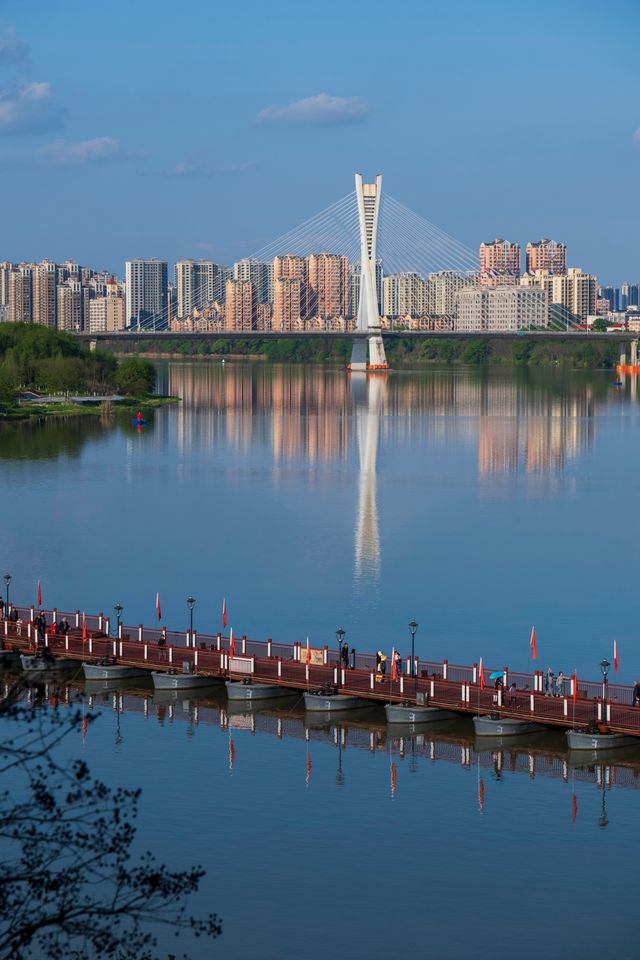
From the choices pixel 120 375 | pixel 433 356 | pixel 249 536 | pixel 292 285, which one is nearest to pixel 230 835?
pixel 249 536

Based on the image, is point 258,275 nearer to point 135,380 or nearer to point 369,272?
point 369,272

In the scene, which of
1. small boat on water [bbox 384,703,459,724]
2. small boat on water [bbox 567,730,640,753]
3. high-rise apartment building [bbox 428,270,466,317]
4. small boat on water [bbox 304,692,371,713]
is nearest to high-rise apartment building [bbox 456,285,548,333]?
high-rise apartment building [bbox 428,270,466,317]

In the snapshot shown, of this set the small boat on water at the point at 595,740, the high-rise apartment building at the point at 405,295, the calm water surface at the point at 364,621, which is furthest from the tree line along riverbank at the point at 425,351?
the small boat on water at the point at 595,740

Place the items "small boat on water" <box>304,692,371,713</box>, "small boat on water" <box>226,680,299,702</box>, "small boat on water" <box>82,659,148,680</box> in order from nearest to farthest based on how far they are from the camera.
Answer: "small boat on water" <box>304,692,371,713</box> < "small boat on water" <box>226,680,299,702</box> < "small boat on water" <box>82,659,148,680</box>

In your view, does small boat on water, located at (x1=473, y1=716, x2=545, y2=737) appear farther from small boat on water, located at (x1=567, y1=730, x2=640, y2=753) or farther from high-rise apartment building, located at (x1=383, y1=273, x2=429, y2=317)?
high-rise apartment building, located at (x1=383, y1=273, x2=429, y2=317)

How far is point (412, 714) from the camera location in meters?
16.3

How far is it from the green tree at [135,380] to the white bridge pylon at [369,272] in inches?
1048

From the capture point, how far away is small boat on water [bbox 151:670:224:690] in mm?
17641

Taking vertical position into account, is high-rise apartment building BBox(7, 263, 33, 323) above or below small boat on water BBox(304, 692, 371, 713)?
above

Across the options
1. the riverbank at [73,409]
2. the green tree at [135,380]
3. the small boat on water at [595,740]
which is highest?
the green tree at [135,380]

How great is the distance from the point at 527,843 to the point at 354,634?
7.47 metres

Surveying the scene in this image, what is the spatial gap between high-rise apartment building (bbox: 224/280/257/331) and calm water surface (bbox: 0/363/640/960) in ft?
319

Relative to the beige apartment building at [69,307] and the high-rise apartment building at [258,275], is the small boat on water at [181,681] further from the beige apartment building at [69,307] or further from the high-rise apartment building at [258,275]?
the beige apartment building at [69,307]

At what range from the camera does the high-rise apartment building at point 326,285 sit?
156 metres
